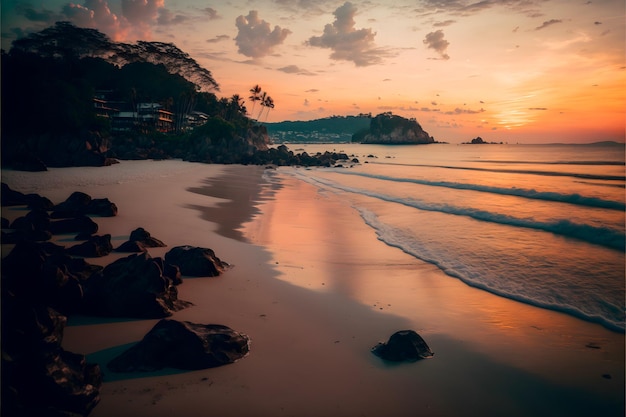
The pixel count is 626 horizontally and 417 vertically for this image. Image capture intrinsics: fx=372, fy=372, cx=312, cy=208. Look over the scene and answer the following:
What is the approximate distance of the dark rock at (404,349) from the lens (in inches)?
201

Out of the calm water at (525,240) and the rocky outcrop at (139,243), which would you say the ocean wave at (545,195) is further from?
the rocky outcrop at (139,243)

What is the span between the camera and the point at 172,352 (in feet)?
15.0

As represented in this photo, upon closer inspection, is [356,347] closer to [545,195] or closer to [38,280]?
[38,280]

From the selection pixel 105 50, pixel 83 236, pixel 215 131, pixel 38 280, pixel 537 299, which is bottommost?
pixel 537 299

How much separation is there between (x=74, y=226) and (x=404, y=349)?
33.0ft

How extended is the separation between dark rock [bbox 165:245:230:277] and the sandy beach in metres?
0.24

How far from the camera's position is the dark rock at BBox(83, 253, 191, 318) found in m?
5.79

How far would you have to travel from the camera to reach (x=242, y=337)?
5.20 m

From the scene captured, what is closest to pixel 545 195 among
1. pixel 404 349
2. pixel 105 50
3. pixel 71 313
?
pixel 404 349

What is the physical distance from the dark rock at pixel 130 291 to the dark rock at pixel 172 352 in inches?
49.6

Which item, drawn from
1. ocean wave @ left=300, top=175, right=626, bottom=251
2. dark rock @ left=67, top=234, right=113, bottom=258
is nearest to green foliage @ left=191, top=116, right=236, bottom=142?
ocean wave @ left=300, top=175, right=626, bottom=251

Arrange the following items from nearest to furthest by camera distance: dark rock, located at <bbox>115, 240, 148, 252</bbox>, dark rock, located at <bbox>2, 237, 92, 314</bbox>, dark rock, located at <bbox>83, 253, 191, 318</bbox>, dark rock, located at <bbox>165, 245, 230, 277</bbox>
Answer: dark rock, located at <bbox>2, 237, 92, 314</bbox> → dark rock, located at <bbox>83, 253, 191, 318</bbox> → dark rock, located at <bbox>165, 245, 230, 277</bbox> → dark rock, located at <bbox>115, 240, 148, 252</bbox>

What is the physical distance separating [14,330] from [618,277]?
1215 cm

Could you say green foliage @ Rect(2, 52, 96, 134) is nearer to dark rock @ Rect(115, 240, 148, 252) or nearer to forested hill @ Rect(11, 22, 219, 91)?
dark rock @ Rect(115, 240, 148, 252)
